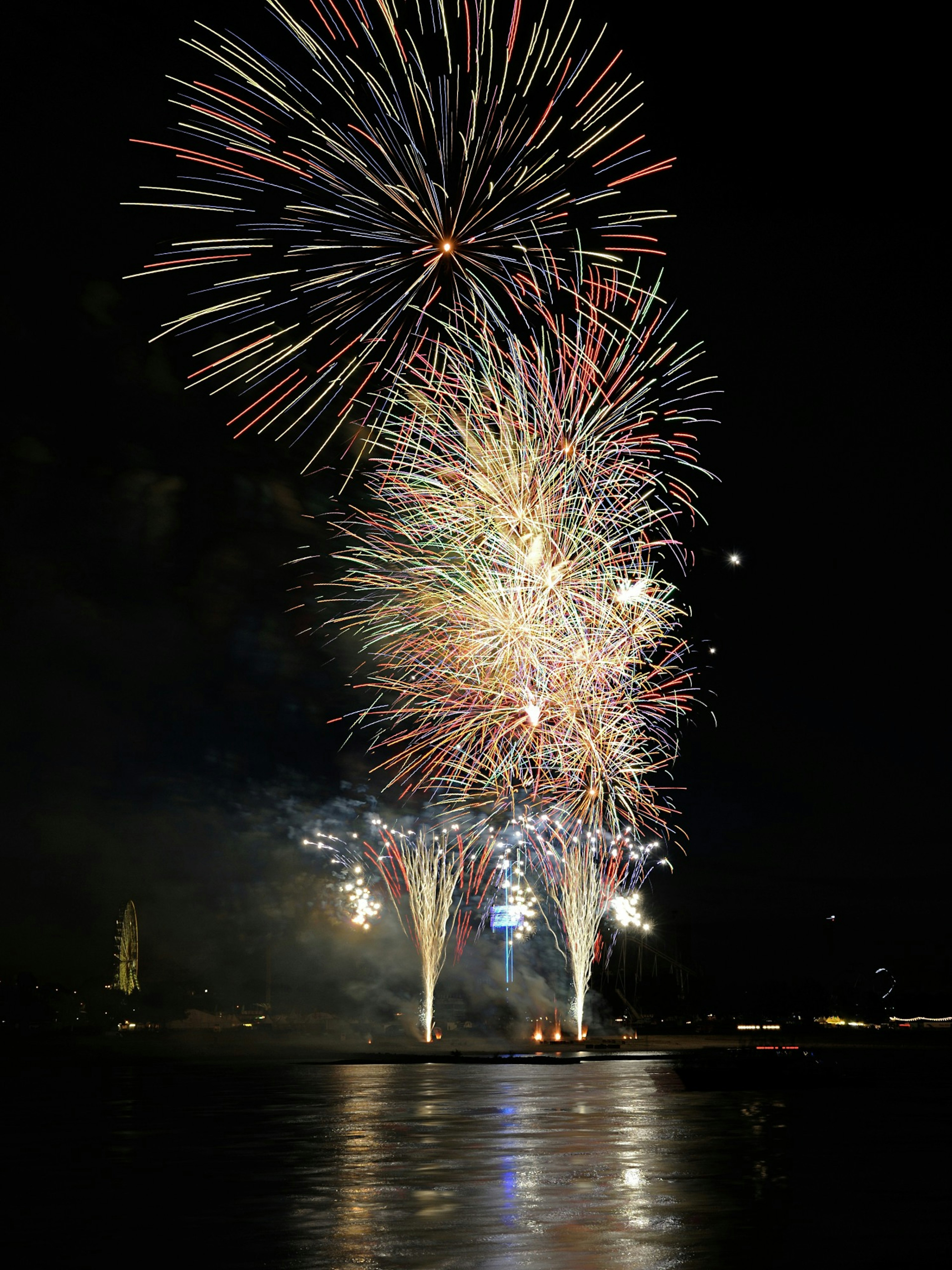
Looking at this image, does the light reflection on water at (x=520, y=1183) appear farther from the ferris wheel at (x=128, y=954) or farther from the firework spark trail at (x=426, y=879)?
the ferris wheel at (x=128, y=954)

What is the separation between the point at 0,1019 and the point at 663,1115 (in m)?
149

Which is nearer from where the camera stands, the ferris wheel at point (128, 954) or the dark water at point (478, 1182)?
the dark water at point (478, 1182)

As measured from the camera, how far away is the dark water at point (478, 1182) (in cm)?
1115

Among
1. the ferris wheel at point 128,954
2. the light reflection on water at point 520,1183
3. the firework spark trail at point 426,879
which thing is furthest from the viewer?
the ferris wheel at point 128,954

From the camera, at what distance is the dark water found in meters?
→ 11.1

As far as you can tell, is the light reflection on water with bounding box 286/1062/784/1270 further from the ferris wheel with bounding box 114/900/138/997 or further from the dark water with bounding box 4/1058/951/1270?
the ferris wheel with bounding box 114/900/138/997

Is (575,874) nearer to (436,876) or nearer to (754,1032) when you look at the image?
(436,876)

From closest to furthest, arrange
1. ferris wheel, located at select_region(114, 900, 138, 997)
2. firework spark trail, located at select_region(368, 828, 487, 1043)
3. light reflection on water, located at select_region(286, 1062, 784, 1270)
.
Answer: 1. light reflection on water, located at select_region(286, 1062, 784, 1270)
2. firework spark trail, located at select_region(368, 828, 487, 1043)
3. ferris wheel, located at select_region(114, 900, 138, 997)

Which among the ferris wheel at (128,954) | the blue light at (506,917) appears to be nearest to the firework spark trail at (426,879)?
the blue light at (506,917)

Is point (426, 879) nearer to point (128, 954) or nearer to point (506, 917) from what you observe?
point (506, 917)

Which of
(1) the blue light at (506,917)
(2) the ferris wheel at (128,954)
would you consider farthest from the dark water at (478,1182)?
(2) the ferris wheel at (128,954)

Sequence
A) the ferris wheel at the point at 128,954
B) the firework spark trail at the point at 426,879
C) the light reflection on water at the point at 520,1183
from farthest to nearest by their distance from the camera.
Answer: the ferris wheel at the point at 128,954, the firework spark trail at the point at 426,879, the light reflection on water at the point at 520,1183

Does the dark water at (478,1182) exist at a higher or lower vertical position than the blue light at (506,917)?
lower

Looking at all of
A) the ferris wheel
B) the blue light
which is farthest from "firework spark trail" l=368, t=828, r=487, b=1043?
the ferris wheel
